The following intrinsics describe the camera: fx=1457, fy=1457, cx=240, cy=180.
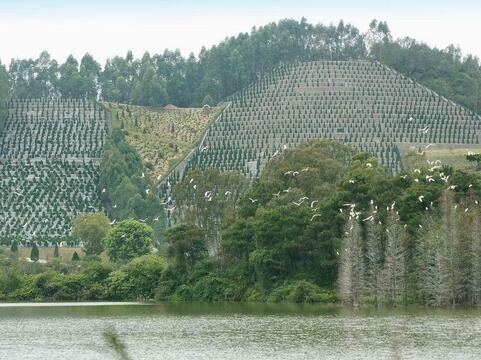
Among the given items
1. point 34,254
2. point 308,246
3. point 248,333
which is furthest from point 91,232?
point 248,333

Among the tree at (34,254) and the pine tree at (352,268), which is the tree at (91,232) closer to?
the tree at (34,254)

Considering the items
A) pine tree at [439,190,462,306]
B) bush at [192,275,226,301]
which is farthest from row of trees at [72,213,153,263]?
pine tree at [439,190,462,306]

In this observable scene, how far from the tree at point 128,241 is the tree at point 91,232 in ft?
31.1

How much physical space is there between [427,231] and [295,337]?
3520 centimetres

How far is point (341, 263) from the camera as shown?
400 ft

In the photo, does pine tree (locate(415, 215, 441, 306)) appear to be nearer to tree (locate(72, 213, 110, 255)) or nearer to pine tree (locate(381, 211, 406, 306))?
pine tree (locate(381, 211, 406, 306))

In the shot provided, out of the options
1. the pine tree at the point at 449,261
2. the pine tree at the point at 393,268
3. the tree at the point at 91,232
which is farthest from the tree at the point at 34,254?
the pine tree at the point at 449,261

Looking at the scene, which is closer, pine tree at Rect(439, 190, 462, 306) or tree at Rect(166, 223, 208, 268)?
pine tree at Rect(439, 190, 462, 306)

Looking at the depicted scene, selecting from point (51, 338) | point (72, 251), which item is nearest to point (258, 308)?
point (51, 338)

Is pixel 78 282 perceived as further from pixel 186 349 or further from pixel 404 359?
pixel 404 359

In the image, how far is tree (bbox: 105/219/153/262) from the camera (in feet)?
580

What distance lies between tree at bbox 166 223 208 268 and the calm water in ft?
66.9

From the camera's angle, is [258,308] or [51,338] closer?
[51,338]

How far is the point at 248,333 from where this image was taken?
91.1 m
